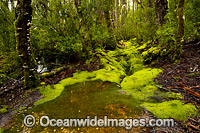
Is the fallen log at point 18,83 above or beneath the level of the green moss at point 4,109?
above

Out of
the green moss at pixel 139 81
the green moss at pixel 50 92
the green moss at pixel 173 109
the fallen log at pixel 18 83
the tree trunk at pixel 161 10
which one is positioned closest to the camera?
the green moss at pixel 173 109

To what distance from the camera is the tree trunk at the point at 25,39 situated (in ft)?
16.2

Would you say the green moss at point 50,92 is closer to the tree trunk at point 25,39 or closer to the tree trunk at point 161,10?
the tree trunk at point 25,39

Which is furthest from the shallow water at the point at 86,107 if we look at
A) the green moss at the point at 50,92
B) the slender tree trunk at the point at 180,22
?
the slender tree trunk at the point at 180,22

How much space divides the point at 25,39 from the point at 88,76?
12.9 ft

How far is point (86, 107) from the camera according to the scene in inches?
156

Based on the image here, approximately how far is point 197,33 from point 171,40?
4.30 ft

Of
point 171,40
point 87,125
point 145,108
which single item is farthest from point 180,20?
point 87,125

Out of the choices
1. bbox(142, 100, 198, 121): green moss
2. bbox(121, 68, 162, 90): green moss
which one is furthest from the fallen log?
bbox(142, 100, 198, 121): green moss

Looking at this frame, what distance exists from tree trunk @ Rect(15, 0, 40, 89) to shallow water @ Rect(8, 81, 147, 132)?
1855 mm

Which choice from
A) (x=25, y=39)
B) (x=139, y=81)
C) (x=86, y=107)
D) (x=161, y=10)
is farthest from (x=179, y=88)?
(x=25, y=39)

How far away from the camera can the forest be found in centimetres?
343

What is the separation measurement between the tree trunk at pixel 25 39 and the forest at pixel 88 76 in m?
0.04

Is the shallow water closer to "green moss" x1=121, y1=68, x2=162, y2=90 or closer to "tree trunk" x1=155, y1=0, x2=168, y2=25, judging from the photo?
"green moss" x1=121, y1=68, x2=162, y2=90
